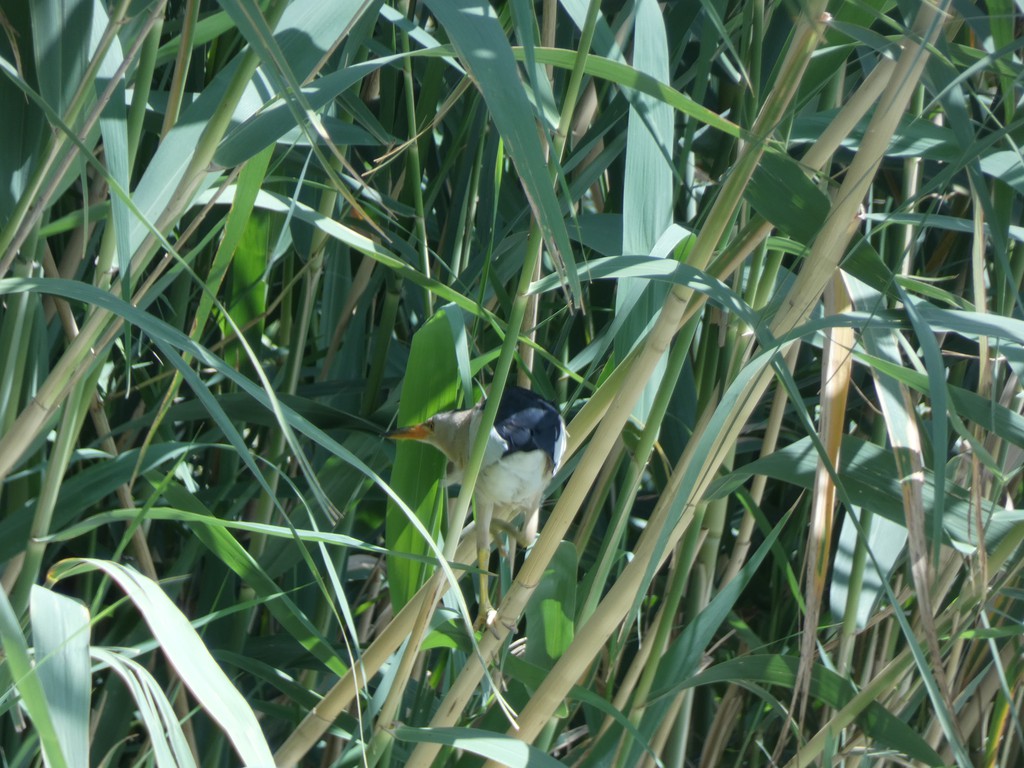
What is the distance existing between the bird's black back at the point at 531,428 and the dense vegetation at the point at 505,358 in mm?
25

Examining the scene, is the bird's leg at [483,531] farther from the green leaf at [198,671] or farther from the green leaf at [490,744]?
the green leaf at [198,671]

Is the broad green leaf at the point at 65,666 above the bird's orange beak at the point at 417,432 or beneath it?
beneath

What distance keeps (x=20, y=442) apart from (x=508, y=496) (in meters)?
0.34

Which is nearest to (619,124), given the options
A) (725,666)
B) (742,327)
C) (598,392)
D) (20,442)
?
(742,327)

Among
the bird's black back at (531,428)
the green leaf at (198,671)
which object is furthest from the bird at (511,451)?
the green leaf at (198,671)

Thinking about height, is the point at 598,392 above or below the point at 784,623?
above

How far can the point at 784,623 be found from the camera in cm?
130

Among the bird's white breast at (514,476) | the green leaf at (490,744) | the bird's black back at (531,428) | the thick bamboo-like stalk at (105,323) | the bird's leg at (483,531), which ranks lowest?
the green leaf at (490,744)

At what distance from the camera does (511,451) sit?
732 mm

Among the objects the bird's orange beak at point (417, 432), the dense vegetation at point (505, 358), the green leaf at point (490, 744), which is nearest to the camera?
the dense vegetation at point (505, 358)

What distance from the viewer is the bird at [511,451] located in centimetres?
74

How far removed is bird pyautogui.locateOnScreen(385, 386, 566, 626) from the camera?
74 cm

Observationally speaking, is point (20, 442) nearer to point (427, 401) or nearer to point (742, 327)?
point (427, 401)

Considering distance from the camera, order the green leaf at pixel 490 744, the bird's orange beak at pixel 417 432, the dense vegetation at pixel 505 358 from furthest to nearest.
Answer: the bird's orange beak at pixel 417 432
the green leaf at pixel 490 744
the dense vegetation at pixel 505 358
